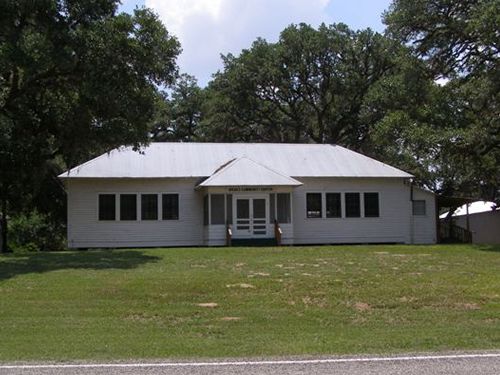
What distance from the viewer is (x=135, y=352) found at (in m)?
9.20

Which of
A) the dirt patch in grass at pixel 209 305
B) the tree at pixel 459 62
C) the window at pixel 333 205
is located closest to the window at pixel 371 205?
the window at pixel 333 205

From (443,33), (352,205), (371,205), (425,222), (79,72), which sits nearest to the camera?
(79,72)

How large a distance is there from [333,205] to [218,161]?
6.21 meters

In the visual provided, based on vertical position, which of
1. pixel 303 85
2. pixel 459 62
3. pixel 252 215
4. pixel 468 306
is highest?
pixel 303 85

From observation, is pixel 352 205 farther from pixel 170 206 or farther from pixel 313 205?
pixel 170 206

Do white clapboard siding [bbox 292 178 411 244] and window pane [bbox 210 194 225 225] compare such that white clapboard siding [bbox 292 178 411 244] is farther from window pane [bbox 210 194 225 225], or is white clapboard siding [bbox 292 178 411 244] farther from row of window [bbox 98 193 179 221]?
row of window [bbox 98 193 179 221]

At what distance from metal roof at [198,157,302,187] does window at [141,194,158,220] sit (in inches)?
107

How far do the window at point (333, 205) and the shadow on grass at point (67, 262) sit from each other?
12.1 meters

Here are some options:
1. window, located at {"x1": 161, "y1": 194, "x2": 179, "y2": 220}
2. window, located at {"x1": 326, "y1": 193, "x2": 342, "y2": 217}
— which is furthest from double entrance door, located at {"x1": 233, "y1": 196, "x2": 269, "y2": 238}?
window, located at {"x1": 326, "y1": 193, "x2": 342, "y2": 217}

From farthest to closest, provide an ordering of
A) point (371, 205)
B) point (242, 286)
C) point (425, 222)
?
point (425, 222), point (371, 205), point (242, 286)

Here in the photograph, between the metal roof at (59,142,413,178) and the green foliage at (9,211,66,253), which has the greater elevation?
the metal roof at (59,142,413,178)

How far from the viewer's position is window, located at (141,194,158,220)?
3095 centimetres

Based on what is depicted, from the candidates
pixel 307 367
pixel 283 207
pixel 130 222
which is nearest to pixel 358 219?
pixel 283 207

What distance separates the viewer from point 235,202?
30406 millimetres
